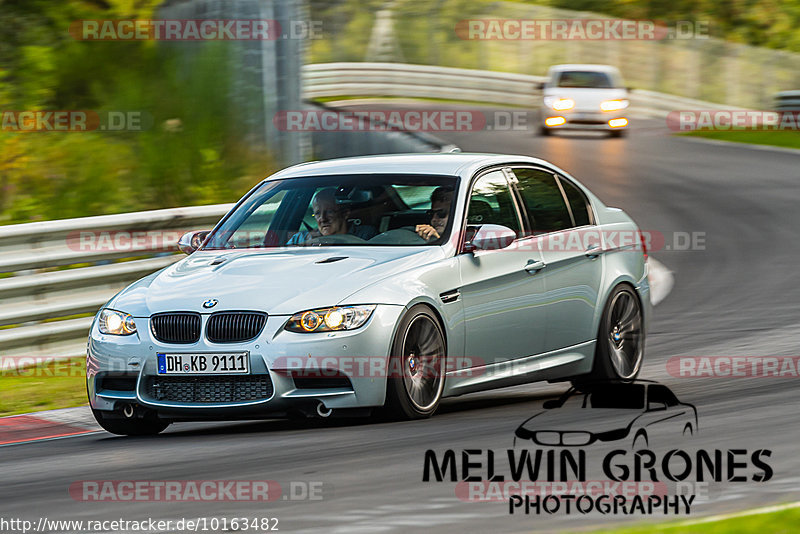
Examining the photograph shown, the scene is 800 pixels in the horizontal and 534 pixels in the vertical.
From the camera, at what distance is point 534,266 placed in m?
8.75

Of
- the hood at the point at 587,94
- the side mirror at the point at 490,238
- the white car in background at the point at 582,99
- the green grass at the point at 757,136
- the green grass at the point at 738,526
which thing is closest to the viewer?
the green grass at the point at 738,526

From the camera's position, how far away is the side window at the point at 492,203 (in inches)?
341

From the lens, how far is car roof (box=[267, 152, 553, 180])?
8.76 metres

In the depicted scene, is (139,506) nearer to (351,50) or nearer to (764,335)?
(764,335)

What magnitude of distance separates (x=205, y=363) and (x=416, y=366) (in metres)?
1.17

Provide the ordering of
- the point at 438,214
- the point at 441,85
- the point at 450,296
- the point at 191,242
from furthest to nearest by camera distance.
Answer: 1. the point at 441,85
2. the point at 191,242
3. the point at 438,214
4. the point at 450,296

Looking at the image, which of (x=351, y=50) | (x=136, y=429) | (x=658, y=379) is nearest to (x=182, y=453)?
(x=136, y=429)

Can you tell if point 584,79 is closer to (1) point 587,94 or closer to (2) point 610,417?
(1) point 587,94

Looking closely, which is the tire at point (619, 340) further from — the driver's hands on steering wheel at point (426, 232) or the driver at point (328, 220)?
the driver at point (328, 220)

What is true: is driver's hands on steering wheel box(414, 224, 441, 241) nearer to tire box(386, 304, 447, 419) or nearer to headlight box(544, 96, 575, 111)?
tire box(386, 304, 447, 419)

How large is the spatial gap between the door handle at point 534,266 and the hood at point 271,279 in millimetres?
778
